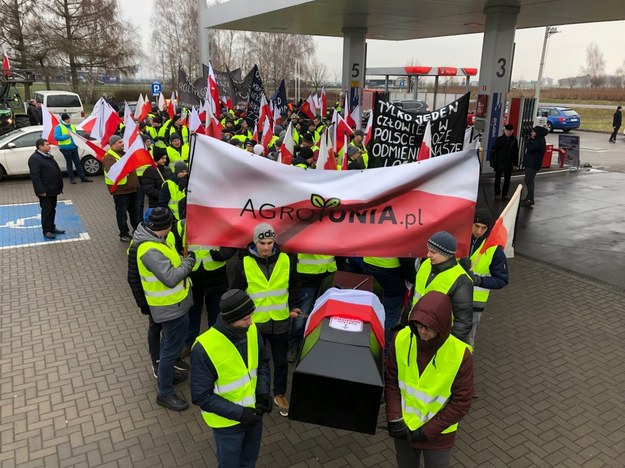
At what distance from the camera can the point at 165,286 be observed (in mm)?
4441

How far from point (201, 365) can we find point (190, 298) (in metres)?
1.80

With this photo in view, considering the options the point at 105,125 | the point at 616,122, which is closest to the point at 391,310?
the point at 105,125

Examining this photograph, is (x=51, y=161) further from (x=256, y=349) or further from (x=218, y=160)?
(x=256, y=349)

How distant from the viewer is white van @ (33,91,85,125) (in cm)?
2228

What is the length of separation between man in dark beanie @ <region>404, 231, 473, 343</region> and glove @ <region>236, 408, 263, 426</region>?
1439 mm

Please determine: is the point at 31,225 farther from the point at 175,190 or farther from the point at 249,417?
the point at 249,417

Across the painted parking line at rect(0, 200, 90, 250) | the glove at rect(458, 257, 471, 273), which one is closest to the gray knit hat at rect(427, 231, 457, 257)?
the glove at rect(458, 257, 471, 273)

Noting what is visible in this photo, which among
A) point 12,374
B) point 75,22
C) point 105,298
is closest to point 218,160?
point 12,374

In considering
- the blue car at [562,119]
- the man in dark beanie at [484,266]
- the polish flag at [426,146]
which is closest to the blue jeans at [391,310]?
the man in dark beanie at [484,266]

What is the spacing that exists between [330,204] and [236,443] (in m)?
2.10

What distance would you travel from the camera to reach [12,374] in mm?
5363

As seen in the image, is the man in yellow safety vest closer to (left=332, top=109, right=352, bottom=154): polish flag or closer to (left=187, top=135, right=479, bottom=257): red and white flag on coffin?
(left=187, top=135, right=479, bottom=257): red and white flag on coffin

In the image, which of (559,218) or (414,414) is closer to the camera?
(414,414)

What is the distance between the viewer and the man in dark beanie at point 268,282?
4.16 m
